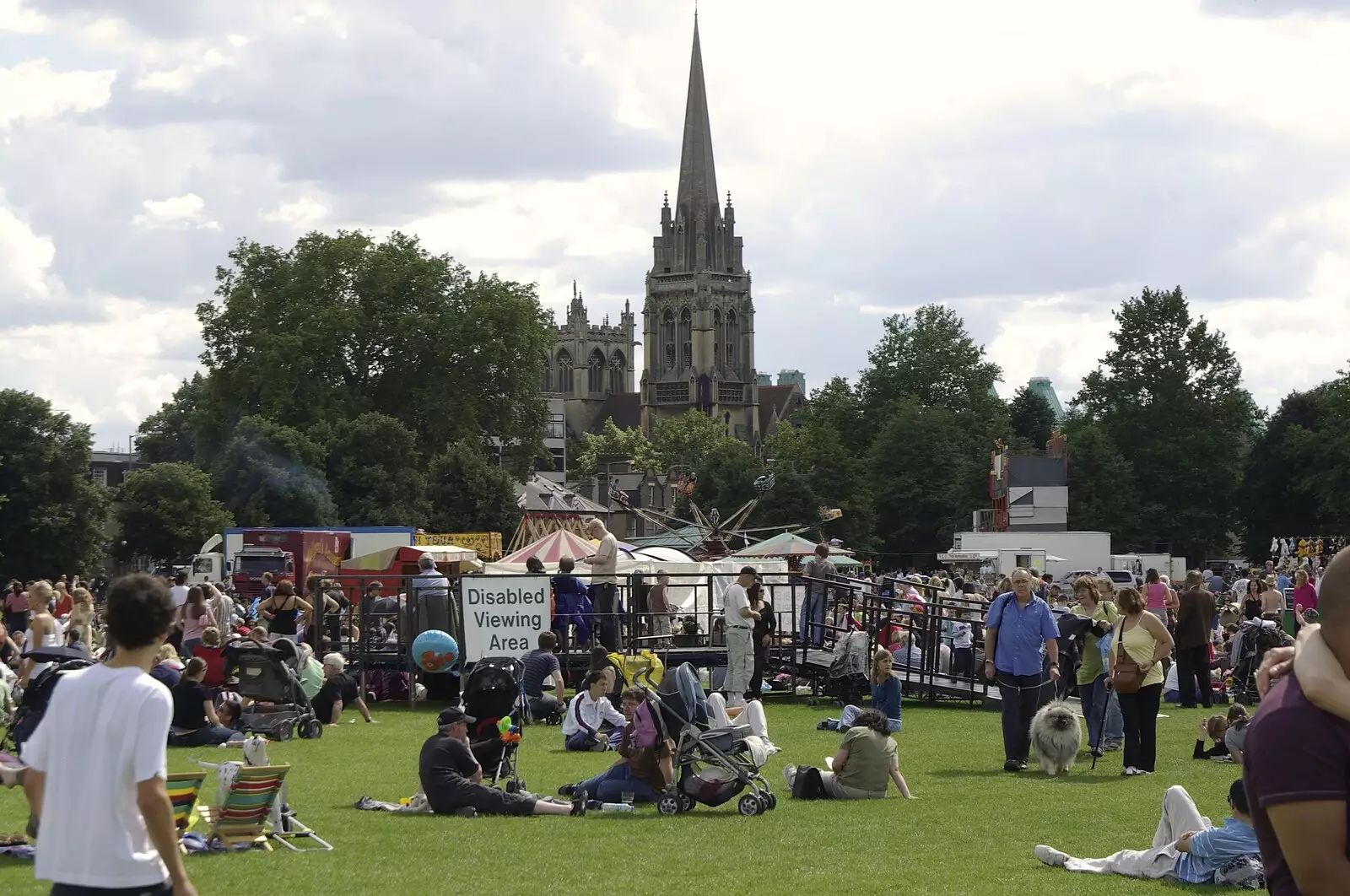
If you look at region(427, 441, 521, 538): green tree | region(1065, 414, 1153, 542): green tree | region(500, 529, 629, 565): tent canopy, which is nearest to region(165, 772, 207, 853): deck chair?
region(500, 529, 629, 565): tent canopy

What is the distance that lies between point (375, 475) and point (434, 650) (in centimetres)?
5322

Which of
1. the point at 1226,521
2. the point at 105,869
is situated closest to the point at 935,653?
the point at 105,869

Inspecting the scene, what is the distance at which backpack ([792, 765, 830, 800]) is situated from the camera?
15047 mm

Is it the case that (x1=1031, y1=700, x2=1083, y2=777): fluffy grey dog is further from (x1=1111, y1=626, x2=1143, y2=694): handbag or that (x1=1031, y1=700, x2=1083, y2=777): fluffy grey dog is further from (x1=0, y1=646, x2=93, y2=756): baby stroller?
(x1=0, y1=646, x2=93, y2=756): baby stroller

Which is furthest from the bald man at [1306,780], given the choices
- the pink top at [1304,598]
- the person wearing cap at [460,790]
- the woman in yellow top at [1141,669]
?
the pink top at [1304,598]

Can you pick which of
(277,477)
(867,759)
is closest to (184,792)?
(867,759)

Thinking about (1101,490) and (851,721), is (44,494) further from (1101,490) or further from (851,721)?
(851,721)

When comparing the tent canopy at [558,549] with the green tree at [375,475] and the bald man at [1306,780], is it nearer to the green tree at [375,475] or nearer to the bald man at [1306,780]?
the bald man at [1306,780]

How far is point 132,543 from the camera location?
259 feet

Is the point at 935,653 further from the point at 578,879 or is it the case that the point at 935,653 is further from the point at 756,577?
the point at 578,879

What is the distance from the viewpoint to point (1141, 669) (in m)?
15.9

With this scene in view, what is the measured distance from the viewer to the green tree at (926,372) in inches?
4564

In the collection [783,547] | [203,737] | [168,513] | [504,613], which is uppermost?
[168,513]

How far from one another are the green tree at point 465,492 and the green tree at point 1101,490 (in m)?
26.3
